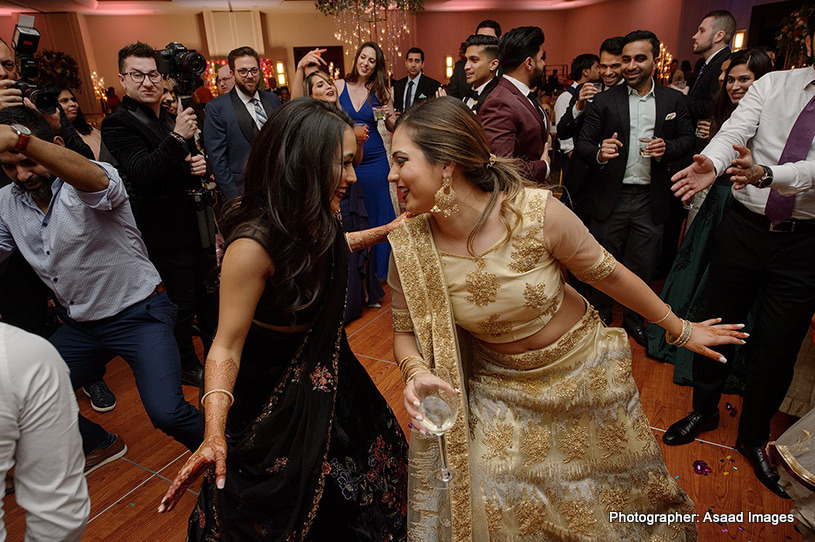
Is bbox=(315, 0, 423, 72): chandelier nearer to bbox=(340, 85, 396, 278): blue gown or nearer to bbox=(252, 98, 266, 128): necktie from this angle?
bbox=(340, 85, 396, 278): blue gown

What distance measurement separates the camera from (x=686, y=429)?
2.04 metres

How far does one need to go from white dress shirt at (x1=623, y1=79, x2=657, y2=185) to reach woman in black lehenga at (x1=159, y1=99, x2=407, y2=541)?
2.03 meters

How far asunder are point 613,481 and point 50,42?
13.9 metres

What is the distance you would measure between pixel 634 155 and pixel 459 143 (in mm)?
1904

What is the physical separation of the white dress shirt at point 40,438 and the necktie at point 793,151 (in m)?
2.02

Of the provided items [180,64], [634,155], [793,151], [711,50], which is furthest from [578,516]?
[711,50]

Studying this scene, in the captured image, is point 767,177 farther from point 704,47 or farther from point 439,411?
point 704,47

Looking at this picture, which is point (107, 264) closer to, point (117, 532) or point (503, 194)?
point (117, 532)

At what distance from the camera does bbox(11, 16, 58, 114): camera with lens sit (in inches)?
82.0

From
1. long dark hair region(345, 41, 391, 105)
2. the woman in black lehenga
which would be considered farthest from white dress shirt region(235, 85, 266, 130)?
the woman in black lehenga

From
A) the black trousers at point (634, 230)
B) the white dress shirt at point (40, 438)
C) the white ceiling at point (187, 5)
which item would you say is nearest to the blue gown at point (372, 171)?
the black trousers at point (634, 230)

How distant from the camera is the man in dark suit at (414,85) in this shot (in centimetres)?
523

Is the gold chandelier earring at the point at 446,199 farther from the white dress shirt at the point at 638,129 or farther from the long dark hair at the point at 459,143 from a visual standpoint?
the white dress shirt at the point at 638,129

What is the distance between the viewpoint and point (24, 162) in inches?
63.2
